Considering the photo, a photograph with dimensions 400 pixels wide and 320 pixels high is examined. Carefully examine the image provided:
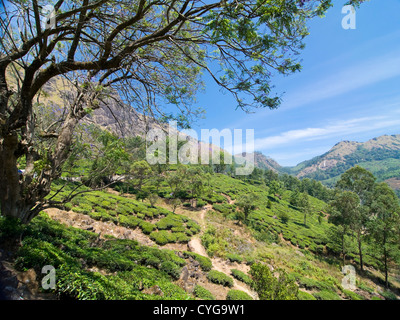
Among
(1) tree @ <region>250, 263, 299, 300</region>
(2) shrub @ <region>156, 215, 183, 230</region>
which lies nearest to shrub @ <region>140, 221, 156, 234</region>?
(2) shrub @ <region>156, 215, 183, 230</region>

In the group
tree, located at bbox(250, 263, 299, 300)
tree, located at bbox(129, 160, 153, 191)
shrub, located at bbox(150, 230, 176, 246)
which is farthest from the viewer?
shrub, located at bbox(150, 230, 176, 246)

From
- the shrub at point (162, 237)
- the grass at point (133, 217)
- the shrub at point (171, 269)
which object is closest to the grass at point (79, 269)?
the shrub at point (171, 269)

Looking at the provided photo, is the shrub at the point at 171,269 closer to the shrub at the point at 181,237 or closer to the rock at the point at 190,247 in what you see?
the rock at the point at 190,247

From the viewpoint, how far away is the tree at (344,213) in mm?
23906

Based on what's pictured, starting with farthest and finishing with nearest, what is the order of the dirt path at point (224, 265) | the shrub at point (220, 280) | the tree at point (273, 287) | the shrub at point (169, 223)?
the shrub at point (169, 223) < the dirt path at point (224, 265) < the shrub at point (220, 280) < the tree at point (273, 287)

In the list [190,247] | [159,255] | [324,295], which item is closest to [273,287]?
[159,255]

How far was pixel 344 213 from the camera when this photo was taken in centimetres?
2448

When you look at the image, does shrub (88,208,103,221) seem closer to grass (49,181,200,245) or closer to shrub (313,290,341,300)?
grass (49,181,200,245)

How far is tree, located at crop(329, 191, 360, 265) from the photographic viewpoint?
23.9 m

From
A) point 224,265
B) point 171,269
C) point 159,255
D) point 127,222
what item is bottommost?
point 224,265

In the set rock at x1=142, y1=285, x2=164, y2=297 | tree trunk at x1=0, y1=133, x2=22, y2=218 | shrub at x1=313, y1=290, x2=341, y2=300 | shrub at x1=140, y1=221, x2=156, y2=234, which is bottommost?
shrub at x1=313, y1=290, x2=341, y2=300

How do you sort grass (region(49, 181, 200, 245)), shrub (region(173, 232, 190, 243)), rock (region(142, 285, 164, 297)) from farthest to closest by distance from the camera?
shrub (region(173, 232, 190, 243)), grass (region(49, 181, 200, 245)), rock (region(142, 285, 164, 297))

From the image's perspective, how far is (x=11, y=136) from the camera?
10.9 ft

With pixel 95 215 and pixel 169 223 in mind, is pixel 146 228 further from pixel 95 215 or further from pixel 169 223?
pixel 95 215
